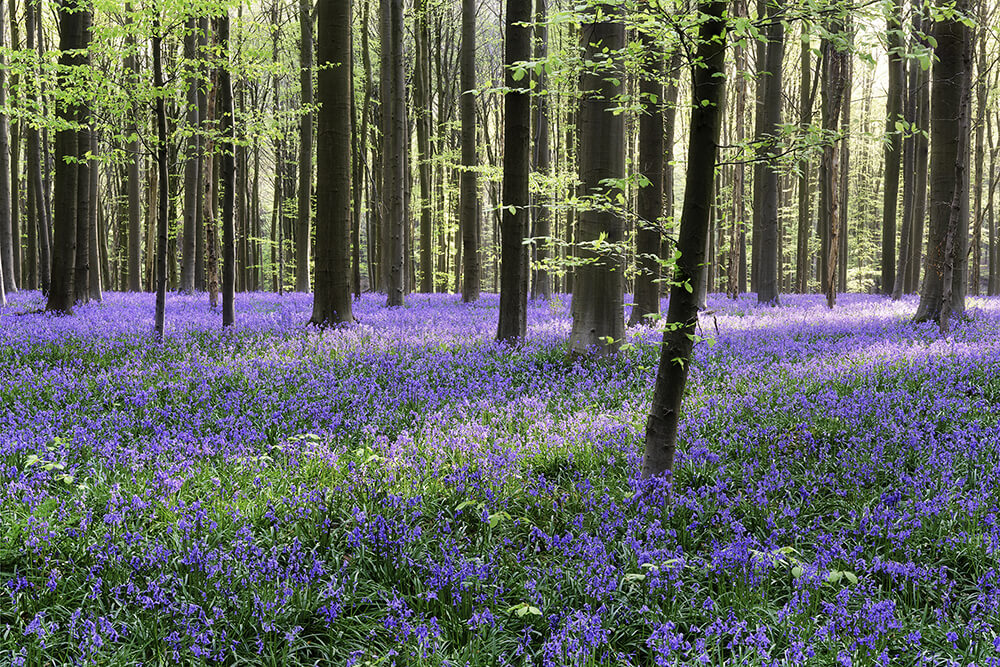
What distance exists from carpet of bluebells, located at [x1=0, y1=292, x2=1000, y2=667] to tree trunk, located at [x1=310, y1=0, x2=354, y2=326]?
13.0ft

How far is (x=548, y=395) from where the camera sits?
22.2 ft

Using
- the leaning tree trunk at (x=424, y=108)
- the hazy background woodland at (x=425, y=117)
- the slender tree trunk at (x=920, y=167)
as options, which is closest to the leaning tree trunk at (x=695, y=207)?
the hazy background woodland at (x=425, y=117)

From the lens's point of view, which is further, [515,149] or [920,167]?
[920,167]

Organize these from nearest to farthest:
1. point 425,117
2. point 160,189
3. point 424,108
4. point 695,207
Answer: point 695,207 → point 160,189 → point 424,108 → point 425,117

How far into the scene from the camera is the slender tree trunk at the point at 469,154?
58.3 feet

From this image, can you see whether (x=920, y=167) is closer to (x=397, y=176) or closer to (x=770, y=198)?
(x=770, y=198)

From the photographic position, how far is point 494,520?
159 inches

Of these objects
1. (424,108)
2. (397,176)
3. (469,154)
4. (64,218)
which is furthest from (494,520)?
(424,108)

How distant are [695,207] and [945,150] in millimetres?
10272

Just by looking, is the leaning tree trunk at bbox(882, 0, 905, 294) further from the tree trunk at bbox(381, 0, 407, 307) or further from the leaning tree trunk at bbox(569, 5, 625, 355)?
the leaning tree trunk at bbox(569, 5, 625, 355)

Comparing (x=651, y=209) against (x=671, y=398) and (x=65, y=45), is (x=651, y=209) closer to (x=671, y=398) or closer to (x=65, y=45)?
(x=671, y=398)

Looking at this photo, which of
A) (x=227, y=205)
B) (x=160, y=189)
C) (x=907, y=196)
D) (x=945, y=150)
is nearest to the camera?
(x=160, y=189)

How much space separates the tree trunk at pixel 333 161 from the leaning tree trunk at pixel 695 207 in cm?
807

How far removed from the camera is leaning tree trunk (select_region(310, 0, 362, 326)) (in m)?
11.1
